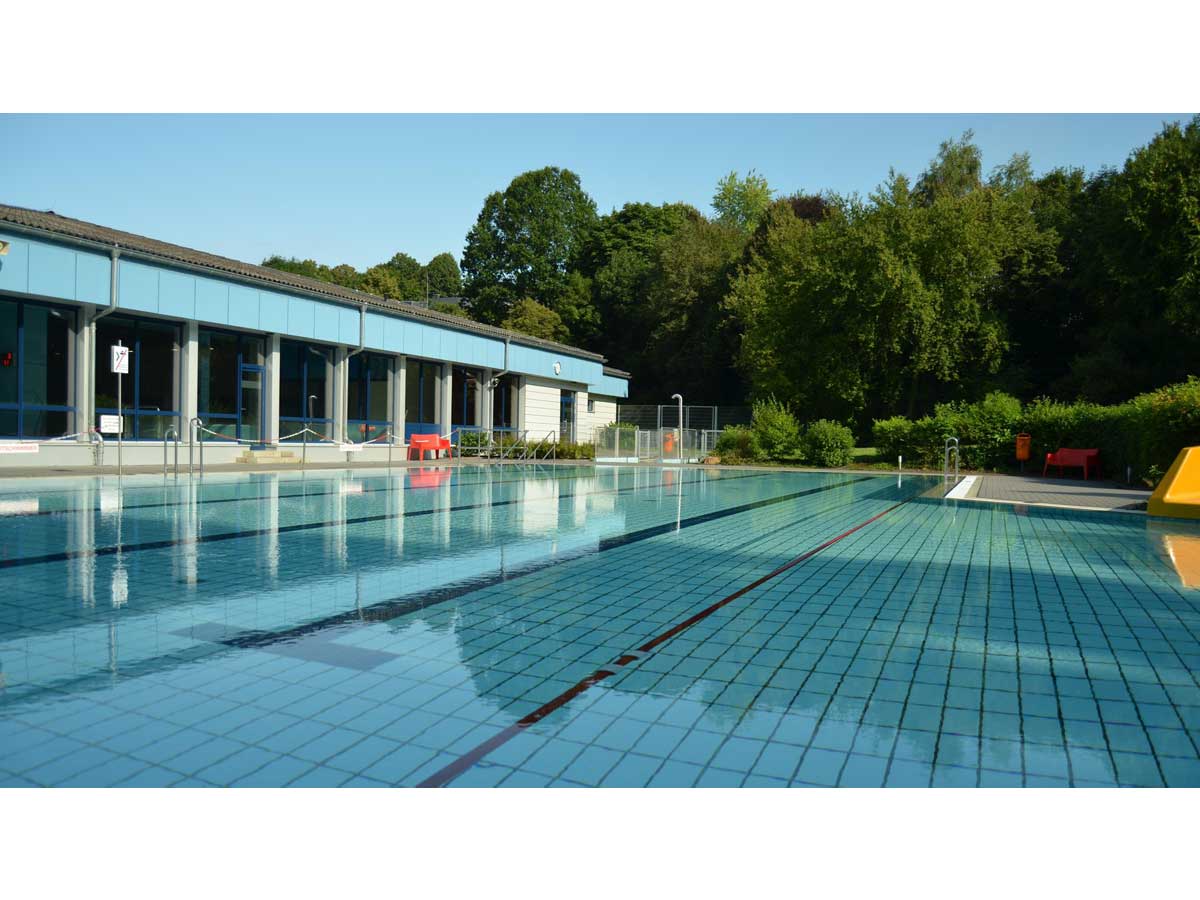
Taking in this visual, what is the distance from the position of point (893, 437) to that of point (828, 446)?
6.76ft

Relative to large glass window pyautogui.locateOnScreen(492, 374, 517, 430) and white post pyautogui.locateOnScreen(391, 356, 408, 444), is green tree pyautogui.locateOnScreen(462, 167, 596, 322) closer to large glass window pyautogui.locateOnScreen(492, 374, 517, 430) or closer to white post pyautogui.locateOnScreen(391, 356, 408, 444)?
large glass window pyautogui.locateOnScreen(492, 374, 517, 430)

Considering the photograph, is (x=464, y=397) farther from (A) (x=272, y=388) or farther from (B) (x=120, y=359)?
(B) (x=120, y=359)

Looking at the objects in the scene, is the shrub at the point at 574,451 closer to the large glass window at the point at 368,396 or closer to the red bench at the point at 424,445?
the red bench at the point at 424,445

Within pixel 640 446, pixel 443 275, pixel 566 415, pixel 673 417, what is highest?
pixel 443 275

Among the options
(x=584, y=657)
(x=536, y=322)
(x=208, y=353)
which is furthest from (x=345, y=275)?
(x=584, y=657)

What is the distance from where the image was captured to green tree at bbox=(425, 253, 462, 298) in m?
72.2

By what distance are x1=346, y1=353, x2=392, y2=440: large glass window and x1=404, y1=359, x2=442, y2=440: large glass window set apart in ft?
2.53

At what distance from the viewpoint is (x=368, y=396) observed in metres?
23.5

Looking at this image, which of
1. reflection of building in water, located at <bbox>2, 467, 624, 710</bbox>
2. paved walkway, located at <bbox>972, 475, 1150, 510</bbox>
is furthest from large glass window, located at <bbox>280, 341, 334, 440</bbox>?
paved walkway, located at <bbox>972, 475, 1150, 510</bbox>

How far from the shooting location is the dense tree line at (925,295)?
83.7 ft

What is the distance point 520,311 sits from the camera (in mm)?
45938

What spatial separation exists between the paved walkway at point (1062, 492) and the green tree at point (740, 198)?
119 ft
